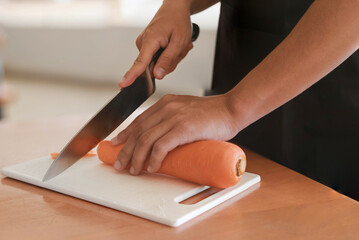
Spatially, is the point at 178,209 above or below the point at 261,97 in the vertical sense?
below

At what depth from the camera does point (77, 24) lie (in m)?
5.54

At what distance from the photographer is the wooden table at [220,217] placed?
67 cm

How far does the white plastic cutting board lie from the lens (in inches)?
29.0

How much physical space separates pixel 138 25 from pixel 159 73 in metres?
3.83

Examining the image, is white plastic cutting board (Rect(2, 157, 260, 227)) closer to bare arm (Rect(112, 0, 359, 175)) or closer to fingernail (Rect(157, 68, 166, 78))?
bare arm (Rect(112, 0, 359, 175))

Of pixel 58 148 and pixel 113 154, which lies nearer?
pixel 113 154

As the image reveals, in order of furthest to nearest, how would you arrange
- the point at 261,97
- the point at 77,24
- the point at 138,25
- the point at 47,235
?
the point at 77,24 → the point at 138,25 → the point at 261,97 → the point at 47,235

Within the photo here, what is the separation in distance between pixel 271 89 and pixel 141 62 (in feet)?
1.04

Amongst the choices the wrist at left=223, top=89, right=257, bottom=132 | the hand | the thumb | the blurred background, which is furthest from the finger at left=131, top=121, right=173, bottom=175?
the blurred background

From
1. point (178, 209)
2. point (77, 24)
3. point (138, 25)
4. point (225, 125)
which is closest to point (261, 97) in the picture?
point (225, 125)

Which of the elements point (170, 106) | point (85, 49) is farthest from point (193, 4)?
point (85, 49)

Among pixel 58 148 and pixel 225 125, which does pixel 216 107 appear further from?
pixel 58 148

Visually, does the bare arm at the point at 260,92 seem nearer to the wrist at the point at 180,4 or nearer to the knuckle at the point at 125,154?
the knuckle at the point at 125,154

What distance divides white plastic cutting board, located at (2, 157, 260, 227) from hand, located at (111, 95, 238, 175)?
0.03 m
